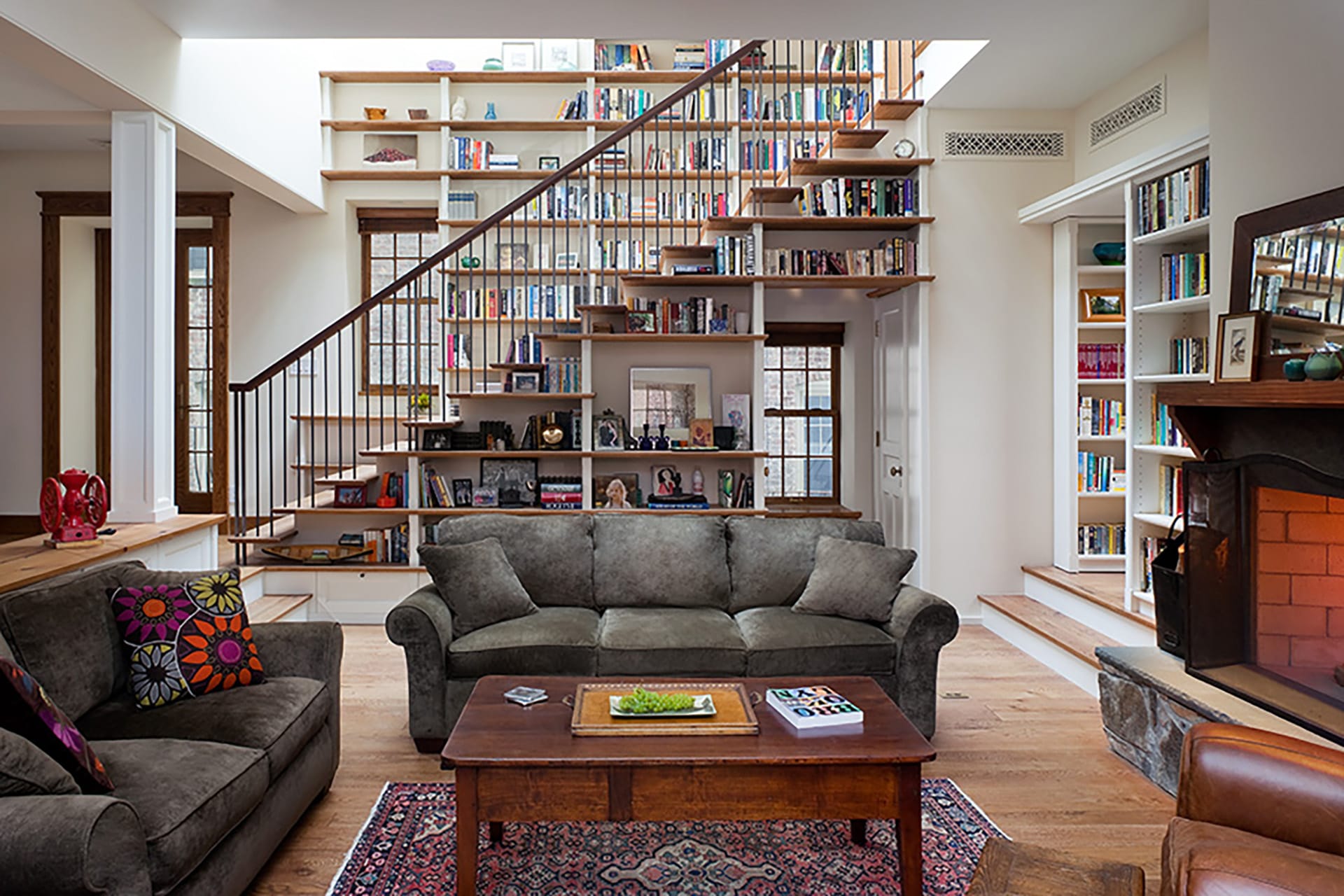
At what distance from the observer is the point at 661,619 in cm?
416

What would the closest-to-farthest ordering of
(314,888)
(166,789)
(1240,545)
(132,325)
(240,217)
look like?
1. (166,789)
2. (314,888)
3. (1240,545)
4. (132,325)
5. (240,217)

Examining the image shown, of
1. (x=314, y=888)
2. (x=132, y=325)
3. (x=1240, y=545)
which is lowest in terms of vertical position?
(x=314, y=888)

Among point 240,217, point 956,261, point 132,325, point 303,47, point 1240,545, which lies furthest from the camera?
point 240,217

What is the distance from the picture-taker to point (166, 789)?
232 centimetres

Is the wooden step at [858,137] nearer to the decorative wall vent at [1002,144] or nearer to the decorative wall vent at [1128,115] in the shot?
the decorative wall vent at [1002,144]

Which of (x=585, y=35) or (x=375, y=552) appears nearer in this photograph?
(x=585, y=35)

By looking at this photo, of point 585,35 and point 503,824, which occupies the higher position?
point 585,35

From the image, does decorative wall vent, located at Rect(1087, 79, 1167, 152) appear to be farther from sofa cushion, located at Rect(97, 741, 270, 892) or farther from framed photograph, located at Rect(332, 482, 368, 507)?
sofa cushion, located at Rect(97, 741, 270, 892)

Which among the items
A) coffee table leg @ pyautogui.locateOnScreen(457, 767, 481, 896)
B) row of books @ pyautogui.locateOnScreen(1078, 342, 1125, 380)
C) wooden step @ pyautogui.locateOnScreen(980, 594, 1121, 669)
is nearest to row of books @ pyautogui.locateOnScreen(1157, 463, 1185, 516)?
wooden step @ pyautogui.locateOnScreen(980, 594, 1121, 669)

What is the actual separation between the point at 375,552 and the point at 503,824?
339cm

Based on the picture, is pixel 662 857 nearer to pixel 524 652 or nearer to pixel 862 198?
pixel 524 652

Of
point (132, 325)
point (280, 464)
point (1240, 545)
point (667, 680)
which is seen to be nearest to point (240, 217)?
point (280, 464)

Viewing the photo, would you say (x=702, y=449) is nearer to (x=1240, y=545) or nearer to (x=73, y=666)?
(x=1240, y=545)

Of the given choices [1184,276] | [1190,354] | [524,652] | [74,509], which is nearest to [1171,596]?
[1190,354]
